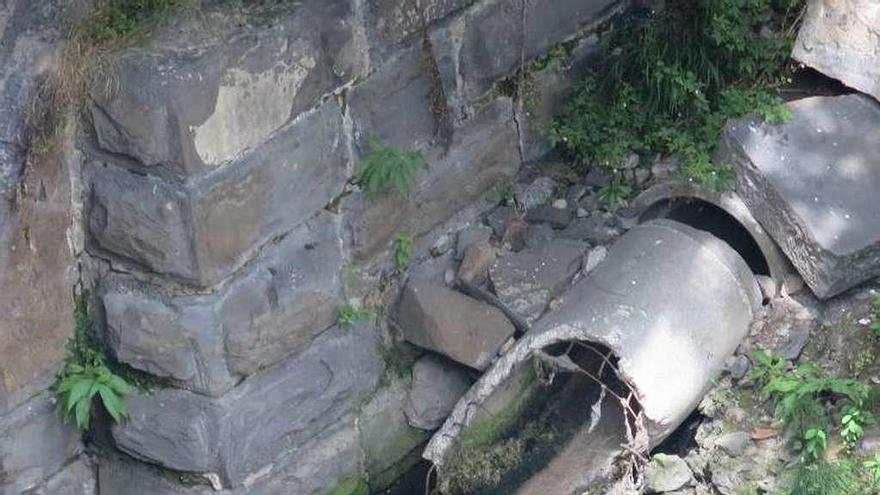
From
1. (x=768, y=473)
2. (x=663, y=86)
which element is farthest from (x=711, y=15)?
(x=768, y=473)

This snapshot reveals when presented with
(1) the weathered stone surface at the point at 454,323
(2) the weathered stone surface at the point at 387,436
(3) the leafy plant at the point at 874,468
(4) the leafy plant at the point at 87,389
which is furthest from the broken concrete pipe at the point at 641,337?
(4) the leafy plant at the point at 87,389

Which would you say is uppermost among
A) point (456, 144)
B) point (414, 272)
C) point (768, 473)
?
point (456, 144)

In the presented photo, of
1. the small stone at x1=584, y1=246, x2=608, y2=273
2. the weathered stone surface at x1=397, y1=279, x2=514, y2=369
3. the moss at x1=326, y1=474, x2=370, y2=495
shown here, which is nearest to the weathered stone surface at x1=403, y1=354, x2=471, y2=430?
the weathered stone surface at x1=397, y1=279, x2=514, y2=369

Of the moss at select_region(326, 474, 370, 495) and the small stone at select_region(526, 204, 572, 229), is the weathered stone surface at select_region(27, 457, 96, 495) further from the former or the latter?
the small stone at select_region(526, 204, 572, 229)

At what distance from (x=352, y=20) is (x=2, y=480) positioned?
1.62 m

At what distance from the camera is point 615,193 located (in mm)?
5457

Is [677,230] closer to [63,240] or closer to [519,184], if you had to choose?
[519,184]

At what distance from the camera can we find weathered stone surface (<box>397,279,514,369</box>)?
16.8ft

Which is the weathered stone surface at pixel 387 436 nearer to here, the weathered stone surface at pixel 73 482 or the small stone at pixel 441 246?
the small stone at pixel 441 246

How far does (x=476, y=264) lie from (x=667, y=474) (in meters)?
0.92

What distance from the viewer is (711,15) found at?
5.38 meters

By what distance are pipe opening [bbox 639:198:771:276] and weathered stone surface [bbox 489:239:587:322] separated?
0.30 m

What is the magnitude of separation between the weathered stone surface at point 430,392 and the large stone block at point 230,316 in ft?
1.78

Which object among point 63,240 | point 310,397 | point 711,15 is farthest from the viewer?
point 711,15
